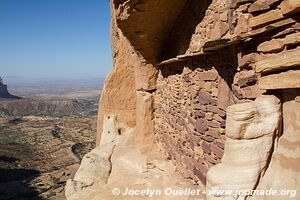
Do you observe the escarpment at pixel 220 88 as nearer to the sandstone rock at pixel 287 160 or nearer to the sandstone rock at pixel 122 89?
the sandstone rock at pixel 287 160

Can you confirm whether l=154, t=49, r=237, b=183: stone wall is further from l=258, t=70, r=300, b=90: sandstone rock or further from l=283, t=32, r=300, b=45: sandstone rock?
l=283, t=32, r=300, b=45: sandstone rock

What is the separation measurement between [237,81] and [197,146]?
1609 millimetres

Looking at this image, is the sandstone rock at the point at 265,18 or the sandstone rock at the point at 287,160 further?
the sandstone rock at the point at 265,18

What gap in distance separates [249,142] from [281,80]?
0.59 metres

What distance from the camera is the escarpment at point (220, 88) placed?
286 centimetres

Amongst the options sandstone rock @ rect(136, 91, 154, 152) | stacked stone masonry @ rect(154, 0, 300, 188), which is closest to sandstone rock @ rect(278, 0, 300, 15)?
stacked stone masonry @ rect(154, 0, 300, 188)

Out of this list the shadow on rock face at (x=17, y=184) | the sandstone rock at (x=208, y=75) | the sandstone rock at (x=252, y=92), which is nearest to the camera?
the sandstone rock at (x=252, y=92)

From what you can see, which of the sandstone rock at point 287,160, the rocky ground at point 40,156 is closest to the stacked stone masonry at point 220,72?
the sandstone rock at point 287,160

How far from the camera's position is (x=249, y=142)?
2.90 metres

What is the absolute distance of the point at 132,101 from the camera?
8828 millimetres

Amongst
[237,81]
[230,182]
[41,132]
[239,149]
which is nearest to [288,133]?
[239,149]

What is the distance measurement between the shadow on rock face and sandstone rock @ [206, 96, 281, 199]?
63.4 feet

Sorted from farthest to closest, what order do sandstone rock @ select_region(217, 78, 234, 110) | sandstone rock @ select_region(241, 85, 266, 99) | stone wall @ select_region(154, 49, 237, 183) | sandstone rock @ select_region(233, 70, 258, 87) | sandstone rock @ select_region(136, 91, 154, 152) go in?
sandstone rock @ select_region(136, 91, 154, 152) → stone wall @ select_region(154, 49, 237, 183) → sandstone rock @ select_region(217, 78, 234, 110) → sandstone rock @ select_region(233, 70, 258, 87) → sandstone rock @ select_region(241, 85, 266, 99)

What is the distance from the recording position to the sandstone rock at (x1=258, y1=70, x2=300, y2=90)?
2.73 m
